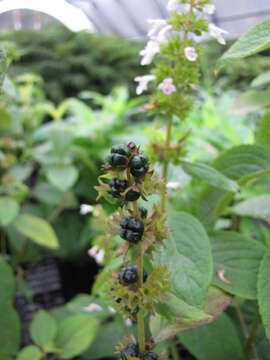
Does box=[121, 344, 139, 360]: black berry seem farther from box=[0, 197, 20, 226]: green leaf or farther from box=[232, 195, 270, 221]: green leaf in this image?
box=[0, 197, 20, 226]: green leaf

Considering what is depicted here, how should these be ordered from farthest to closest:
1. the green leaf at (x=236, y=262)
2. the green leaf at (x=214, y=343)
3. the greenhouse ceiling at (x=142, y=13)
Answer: the greenhouse ceiling at (x=142, y=13)
the green leaf at (x=214, y=343)
the green leaf at (x=236, y=262)

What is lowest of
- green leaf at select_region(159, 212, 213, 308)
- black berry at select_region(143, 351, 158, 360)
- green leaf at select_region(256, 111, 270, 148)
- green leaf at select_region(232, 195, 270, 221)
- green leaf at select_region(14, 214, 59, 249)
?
black berry at select_region(143, 351, 158, 360)

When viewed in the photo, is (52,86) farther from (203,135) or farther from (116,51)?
(203,135)

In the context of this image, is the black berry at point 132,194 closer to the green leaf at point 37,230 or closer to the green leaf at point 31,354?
the green leaf at point 31,354

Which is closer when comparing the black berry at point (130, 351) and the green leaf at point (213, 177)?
the black berry at point (130, 351)

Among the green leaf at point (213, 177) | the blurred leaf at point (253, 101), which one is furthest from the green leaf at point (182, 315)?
the blurred leaf at point (253, 101)

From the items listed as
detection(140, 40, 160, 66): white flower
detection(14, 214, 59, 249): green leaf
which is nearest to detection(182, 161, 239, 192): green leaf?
detection(140, 40, 160, 66): white flower

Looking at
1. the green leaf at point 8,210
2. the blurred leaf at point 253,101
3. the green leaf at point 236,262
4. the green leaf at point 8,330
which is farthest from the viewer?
the green leaf at point 8,210
